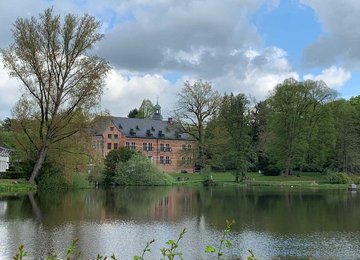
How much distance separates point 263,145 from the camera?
6988 centimetres

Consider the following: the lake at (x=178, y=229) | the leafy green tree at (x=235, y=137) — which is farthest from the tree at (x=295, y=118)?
the lake at (x=178, y=229)

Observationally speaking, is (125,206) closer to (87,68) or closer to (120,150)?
(87,68)

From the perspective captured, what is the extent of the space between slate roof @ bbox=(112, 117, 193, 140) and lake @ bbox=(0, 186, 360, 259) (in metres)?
47.7

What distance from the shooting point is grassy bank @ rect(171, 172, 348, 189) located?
188ft

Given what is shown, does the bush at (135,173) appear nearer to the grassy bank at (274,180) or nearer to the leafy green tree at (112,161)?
the leafy green tree at (112,161)

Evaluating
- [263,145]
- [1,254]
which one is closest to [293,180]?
[263,145]

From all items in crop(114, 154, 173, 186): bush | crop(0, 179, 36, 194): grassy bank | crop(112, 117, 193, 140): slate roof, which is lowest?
crop(0, 179, 36, 194): grassy bank

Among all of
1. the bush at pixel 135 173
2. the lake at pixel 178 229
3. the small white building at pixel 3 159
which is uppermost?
the small white building at pixel 3 159

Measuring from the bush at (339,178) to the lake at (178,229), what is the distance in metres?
30.1

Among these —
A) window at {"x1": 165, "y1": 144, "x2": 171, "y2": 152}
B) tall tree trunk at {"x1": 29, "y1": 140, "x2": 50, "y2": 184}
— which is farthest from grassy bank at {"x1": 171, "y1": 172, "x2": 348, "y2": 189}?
tall tree trunk at {"x1": 29, "y1": 140, "x2": 50, "y2": 184}

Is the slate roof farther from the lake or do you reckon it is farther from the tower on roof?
the lake

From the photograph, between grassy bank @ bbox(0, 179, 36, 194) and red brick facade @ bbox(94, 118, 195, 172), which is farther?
red brick facade @ bbox(94, 118, 195, 172)

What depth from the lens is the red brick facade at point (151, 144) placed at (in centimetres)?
7550

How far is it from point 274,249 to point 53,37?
29092 millimetres
